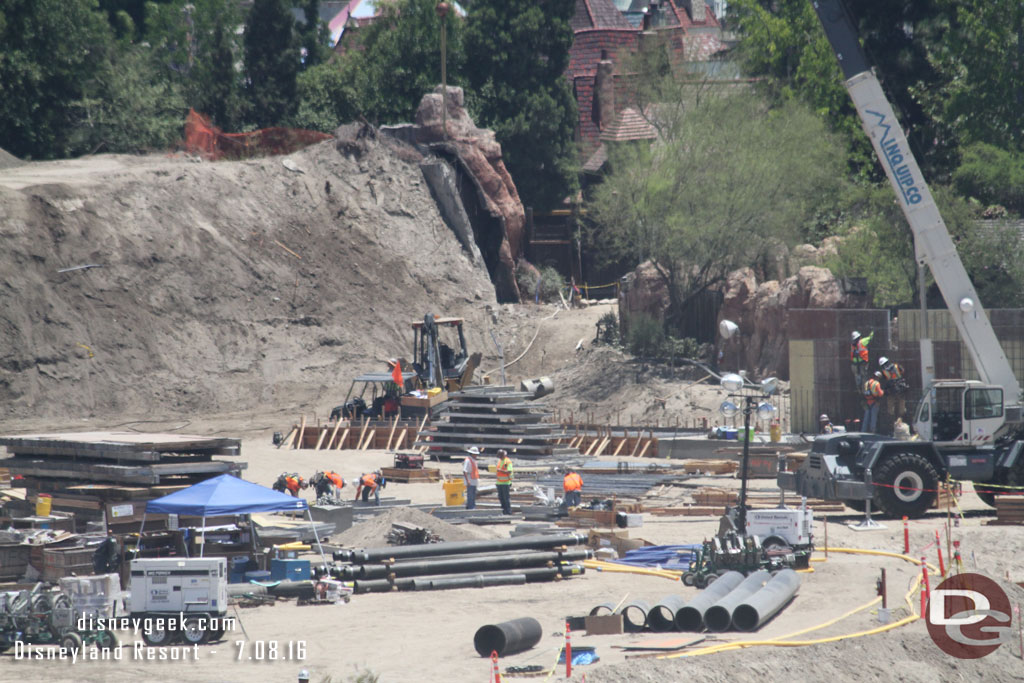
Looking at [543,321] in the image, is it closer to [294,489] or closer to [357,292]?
[357,292]

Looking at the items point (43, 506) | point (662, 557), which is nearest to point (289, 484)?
point (43, 506)

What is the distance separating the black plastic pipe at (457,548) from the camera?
19.1 metres

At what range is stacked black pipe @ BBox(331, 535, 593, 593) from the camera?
18.9 metres

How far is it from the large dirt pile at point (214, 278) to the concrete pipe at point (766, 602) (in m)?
28.1

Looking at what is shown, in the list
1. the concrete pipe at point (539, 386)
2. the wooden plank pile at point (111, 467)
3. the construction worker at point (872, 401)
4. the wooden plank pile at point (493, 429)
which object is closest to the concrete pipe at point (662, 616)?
the wooden plank pile at point (111, 467)

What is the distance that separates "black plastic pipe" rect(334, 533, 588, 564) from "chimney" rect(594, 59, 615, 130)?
1893 inches

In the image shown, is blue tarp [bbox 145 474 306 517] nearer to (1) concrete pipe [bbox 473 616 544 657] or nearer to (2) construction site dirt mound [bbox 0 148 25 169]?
(1) concrete pipe [bbox 473 616 544 657]

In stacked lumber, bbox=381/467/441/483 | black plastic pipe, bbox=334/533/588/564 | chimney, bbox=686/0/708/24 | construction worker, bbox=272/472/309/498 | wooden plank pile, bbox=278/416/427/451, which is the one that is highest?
chimney, bbox=686/0/708/24

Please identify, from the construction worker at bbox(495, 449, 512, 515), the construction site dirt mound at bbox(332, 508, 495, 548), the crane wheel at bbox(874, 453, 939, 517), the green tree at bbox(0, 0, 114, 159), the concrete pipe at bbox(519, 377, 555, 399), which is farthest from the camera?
the green tree at bbox(0, 0, 114, 159)

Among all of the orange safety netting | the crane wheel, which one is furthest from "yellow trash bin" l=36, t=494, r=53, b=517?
the orange safety netting

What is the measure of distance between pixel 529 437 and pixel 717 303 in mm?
11772

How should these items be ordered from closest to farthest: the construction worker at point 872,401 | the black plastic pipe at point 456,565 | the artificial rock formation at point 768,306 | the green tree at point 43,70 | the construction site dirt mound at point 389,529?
the black plastic pipe at point 456,565 < the construction site dirt mound at point 389,529 < the construction worker at point 872,401 < the artificial rock formation at point 768,306 < the green tree at point 43,70

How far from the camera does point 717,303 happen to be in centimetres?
4347
